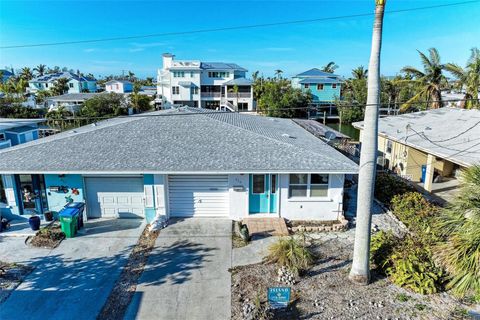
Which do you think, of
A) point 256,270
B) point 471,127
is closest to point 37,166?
point 256,270

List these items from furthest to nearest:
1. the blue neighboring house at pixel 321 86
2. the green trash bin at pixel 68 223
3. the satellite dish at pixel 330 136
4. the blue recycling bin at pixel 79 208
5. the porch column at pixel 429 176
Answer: the blue neighboring house at pixel 321 86
the satellite dish at pixel 330 136
the porch column at pixel 429 176
the blue recycling bin at pixel 79 208
the green trash bin at pixel 68 223

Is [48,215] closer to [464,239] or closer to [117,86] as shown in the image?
[464,239]

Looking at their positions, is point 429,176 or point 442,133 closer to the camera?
point 429,176

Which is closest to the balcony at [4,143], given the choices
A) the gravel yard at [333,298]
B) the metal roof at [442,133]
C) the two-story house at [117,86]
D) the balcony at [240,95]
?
the gravel yard at [333,298]

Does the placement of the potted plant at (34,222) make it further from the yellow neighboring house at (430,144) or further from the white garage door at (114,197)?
the yellow neighboring house at (430,144)

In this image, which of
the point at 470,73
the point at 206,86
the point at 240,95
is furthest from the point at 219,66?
the point at 470,73

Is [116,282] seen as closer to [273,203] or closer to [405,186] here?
[273,203]

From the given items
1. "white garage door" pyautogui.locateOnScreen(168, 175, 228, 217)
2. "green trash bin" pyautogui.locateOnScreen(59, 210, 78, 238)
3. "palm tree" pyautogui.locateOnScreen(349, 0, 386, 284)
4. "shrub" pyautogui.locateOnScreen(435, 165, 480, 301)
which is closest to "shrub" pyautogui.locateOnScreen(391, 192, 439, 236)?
"shrub" pyautogui.locateOnScreen(435, 165, 480, 301)
